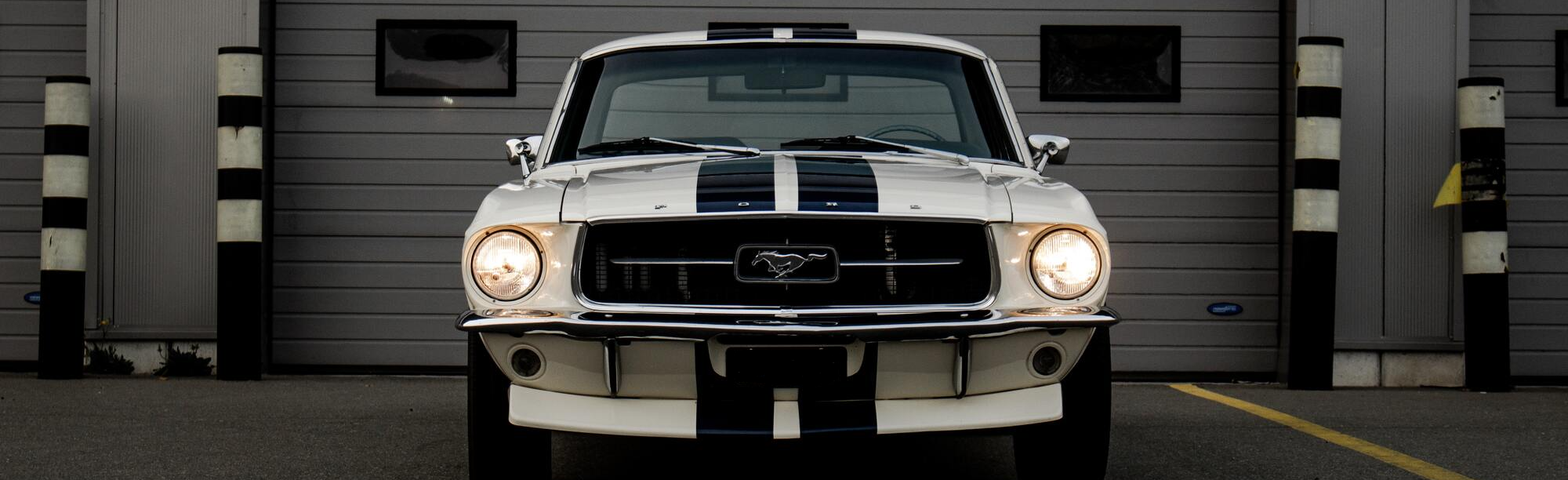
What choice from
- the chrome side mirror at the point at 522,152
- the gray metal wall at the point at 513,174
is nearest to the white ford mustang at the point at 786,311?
the chrome side mirror at the point at 522,152

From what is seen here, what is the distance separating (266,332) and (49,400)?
1581 mm

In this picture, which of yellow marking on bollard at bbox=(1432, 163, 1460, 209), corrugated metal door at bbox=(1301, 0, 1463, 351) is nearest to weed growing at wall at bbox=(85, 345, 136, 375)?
corrugated metal door at bbox=(1301, 0, 1463, 351)

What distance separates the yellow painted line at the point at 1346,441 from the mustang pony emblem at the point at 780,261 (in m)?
2.20

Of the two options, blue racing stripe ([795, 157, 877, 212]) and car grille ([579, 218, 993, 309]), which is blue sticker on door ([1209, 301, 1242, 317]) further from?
car grille ([579, 218, 993, 309])

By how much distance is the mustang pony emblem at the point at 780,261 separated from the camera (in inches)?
122

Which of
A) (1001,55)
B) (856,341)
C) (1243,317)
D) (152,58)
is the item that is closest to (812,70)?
(856,341)

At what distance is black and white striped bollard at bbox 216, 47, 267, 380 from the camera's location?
22.6ft

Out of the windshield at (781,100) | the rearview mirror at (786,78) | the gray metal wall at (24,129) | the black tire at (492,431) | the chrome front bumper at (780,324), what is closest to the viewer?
the chrome front bumper at (780,324)

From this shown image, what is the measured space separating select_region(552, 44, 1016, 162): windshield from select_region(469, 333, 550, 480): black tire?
967 millimetres

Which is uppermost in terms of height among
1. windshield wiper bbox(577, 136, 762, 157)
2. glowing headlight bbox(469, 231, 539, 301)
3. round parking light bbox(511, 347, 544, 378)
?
windshield wiper bbox(577, 136, 762, 157)

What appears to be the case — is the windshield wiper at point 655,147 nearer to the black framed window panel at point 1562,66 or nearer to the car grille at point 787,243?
the car grille at point 787,243

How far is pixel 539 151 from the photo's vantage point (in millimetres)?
4211

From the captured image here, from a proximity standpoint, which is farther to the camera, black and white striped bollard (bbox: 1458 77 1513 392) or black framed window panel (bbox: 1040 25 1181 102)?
black framed window panel (bbox: 1040 25 1181 102)

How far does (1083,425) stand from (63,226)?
576cm
